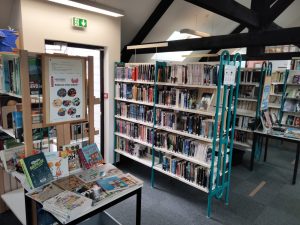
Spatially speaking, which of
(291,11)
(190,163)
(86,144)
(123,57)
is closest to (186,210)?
(190,163)

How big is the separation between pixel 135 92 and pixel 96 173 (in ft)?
6.11

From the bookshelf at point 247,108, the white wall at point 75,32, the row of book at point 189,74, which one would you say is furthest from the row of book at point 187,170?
the bookshelf at point 247,108

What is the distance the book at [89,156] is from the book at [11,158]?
54 cm

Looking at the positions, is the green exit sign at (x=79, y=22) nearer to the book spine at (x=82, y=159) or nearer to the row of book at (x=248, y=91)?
the book spine at (x=82, y=159)

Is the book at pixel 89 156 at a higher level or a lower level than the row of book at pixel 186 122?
lower

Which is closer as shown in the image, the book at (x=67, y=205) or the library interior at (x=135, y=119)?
the book at (x=67, y=205)

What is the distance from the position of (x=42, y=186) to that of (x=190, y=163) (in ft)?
6.32

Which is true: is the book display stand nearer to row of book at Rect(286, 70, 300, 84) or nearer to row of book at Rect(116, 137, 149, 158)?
row of book at Rect(116, 137, 149, 158)

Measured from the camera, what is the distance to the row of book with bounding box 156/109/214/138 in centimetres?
282

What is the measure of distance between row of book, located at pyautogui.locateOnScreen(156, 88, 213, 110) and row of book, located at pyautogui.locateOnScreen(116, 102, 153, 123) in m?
0.43

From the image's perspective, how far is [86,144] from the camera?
2279mm

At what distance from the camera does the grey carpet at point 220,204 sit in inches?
110

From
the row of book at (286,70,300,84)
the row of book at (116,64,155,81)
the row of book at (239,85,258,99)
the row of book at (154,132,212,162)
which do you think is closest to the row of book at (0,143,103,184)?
the row of book at (154,132,212,162)

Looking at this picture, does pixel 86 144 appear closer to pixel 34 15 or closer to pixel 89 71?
pixel 89 71
